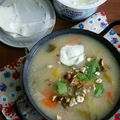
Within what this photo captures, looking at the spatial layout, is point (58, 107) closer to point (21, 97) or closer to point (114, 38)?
point (21, 97)

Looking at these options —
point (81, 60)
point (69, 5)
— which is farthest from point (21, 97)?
point (69, 5)

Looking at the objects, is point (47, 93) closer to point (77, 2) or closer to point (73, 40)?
point (73, 40)

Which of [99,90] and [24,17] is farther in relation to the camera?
[24,17]

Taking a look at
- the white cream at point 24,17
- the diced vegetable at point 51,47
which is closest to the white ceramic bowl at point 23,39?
the white cream at point 24,17

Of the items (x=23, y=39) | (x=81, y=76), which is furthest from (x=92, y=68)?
(x=23, y=39)

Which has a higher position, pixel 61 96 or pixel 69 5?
pixel 69 5

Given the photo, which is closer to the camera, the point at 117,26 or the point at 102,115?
the point at 102,115

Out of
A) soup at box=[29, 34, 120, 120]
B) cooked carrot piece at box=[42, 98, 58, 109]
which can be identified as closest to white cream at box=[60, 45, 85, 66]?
soup at box=[29, 34, 120, 120]
